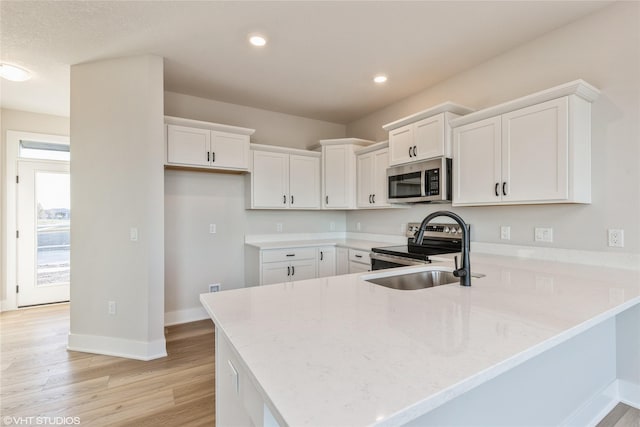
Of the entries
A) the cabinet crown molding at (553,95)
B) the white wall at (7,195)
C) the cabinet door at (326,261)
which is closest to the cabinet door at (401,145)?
the cabinet crown molding at (553,95)

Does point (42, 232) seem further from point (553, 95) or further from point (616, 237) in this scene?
point (616, 237)

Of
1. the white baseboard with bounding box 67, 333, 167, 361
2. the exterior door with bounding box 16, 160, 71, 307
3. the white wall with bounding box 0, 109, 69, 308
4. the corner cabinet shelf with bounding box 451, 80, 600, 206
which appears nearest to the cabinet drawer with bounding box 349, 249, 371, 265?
the corner cabinet shelf with bounding box 451, 80, 600, 206

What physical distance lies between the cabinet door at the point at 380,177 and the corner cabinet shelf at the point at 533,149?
1.11 metres

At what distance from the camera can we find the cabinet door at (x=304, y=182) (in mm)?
4023

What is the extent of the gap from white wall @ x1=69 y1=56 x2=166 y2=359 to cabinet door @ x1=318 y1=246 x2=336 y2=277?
1834mm

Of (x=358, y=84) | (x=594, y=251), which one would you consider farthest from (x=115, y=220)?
(x=594, y=251)

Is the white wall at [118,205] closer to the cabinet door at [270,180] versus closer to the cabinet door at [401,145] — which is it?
the cabinet door at [270,180]

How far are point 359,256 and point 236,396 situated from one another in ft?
8.60

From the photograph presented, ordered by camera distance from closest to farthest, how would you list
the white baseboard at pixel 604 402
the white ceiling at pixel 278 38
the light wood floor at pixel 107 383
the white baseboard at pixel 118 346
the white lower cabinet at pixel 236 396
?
the white lower cabinet at pixel 236 396, the white baseboard at pixel 604 402, the light wood floor at pixel 107 383, the white ceiling at pixel 278 38, the white baseboard at pixel 118 346

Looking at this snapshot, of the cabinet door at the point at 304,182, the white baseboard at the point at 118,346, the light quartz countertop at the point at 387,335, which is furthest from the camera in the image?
the cabinet door at the point at 304,182

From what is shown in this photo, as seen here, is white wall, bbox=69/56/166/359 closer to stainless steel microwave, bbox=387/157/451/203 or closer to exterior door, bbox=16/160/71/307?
exterior door, bbox=16/160/71/307

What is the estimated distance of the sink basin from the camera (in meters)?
1.77

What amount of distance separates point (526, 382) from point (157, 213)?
2906 millimetres

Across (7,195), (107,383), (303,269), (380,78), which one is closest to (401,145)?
(380,78)
